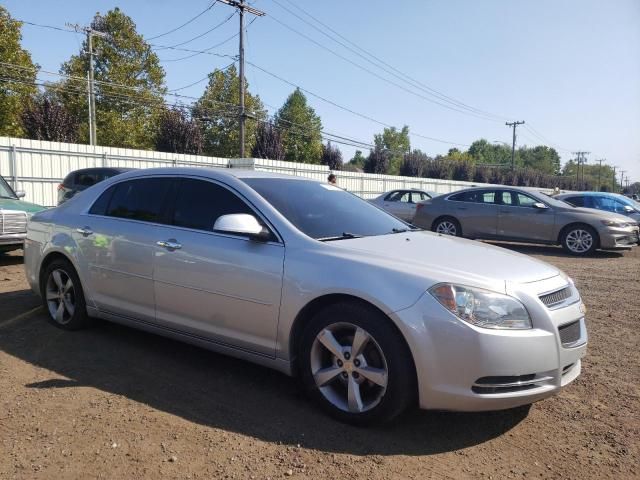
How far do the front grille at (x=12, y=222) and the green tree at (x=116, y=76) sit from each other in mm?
28370

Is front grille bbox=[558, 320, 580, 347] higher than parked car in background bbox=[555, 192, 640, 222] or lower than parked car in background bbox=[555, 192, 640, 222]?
lower

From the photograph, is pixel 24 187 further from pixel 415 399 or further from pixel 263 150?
pixel 263 150

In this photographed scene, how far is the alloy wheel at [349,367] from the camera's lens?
3035 mm

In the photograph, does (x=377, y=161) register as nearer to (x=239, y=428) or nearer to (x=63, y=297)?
(x=63, y=297)

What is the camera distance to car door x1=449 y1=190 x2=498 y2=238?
41.5 ft

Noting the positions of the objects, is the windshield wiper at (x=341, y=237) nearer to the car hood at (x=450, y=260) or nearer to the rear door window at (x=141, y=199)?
the car hood at (x=450, y=260)

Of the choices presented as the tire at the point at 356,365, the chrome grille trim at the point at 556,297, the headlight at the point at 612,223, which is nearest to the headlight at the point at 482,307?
the chrome grille trim at the point at 556,297

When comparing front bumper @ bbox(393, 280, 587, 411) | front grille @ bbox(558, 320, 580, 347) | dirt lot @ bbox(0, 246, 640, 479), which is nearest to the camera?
dirt lot @ bbox(0, 246, 640, 479)

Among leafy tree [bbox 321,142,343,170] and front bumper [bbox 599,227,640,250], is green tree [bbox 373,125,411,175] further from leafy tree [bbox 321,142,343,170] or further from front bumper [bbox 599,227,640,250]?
front bumper [bbox 599,227,640,250]

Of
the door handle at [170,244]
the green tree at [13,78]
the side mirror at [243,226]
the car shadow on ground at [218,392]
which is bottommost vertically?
the car shadow on ground at [218,392]

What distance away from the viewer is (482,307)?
2854 millimetres

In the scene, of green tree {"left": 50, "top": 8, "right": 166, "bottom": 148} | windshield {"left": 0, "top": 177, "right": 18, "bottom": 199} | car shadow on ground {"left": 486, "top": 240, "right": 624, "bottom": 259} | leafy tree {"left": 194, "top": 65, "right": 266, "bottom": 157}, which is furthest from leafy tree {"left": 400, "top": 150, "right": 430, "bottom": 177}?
windshield {"left": 0, "top": 177, "right": 18, "bottom": 199}

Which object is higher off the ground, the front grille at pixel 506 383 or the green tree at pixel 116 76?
the green tree at pixel 116 76

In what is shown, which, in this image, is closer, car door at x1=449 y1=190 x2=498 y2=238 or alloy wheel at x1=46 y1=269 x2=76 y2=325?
alloy wheel at x1=46 y1=269 x2=76 y2=325
